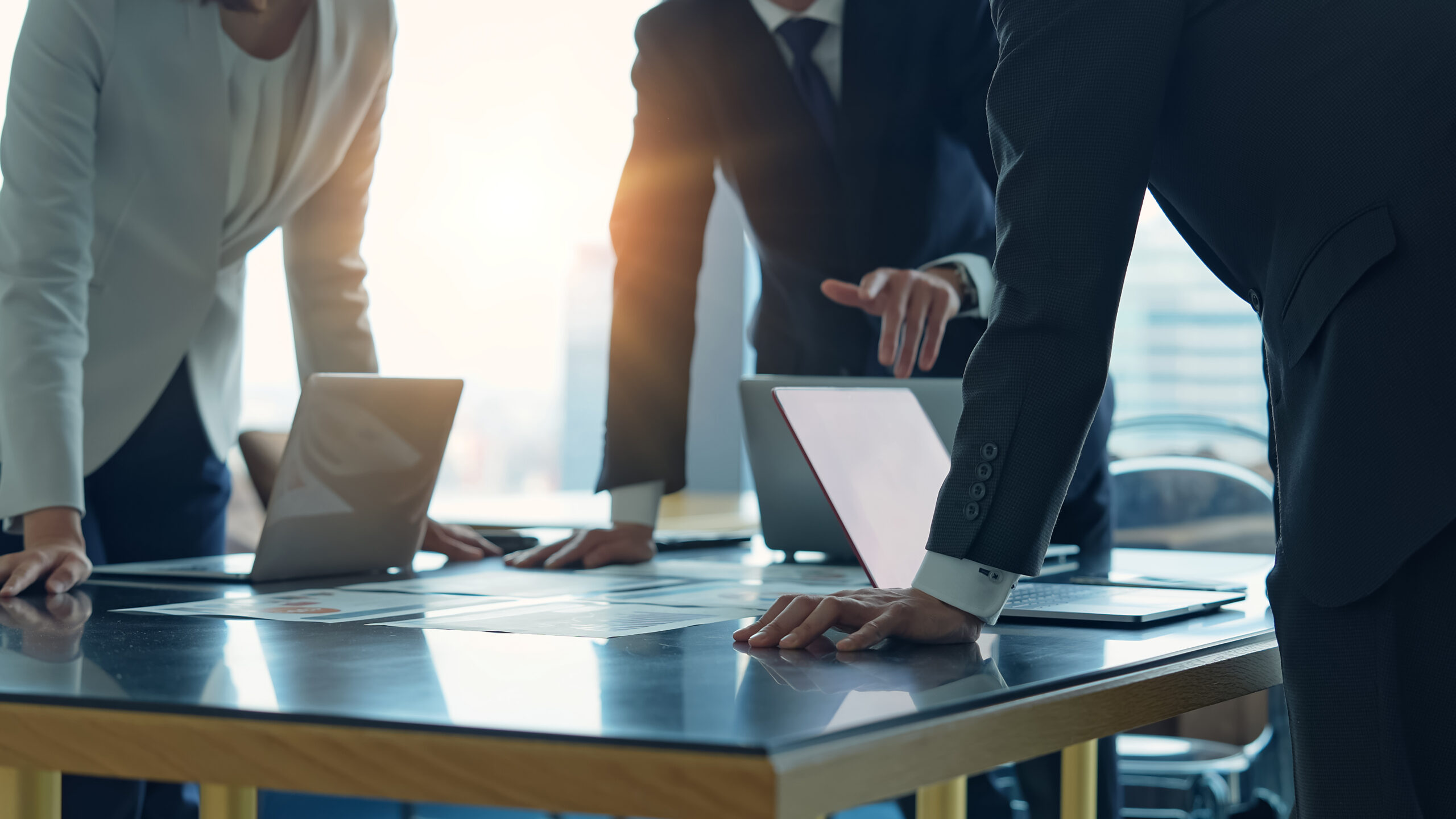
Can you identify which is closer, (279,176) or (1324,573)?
(1324,573)

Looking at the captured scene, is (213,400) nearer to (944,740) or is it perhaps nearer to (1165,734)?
(944,740)

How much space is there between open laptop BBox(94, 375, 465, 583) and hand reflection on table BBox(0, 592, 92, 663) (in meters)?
0.21

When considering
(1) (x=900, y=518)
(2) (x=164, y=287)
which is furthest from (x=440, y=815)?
(1) (x=900, y=518)

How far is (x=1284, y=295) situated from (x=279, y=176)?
1476 millimetres

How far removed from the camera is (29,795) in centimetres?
94

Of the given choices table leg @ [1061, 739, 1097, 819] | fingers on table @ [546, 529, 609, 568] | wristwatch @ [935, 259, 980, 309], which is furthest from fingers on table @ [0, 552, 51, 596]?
wristwatch @ [935, 259, 980, 309]

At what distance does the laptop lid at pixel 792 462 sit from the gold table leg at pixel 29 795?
914 mm

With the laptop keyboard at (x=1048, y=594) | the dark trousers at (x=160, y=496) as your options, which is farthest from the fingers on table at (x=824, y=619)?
the dark trousers at (x=160, y=496)

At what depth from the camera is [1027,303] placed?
916 mm

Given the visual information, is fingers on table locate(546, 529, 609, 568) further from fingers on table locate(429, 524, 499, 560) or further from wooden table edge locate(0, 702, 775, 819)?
wooden table edge locate(0, 702, 775, 819)

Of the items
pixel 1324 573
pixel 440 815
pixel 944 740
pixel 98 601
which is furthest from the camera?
pixel 440 815

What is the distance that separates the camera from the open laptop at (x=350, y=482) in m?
1.43

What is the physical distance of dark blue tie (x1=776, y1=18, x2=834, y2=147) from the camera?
6.37 feet

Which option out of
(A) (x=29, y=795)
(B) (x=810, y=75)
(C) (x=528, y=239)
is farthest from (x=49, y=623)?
(C) (x=528, y=239)
